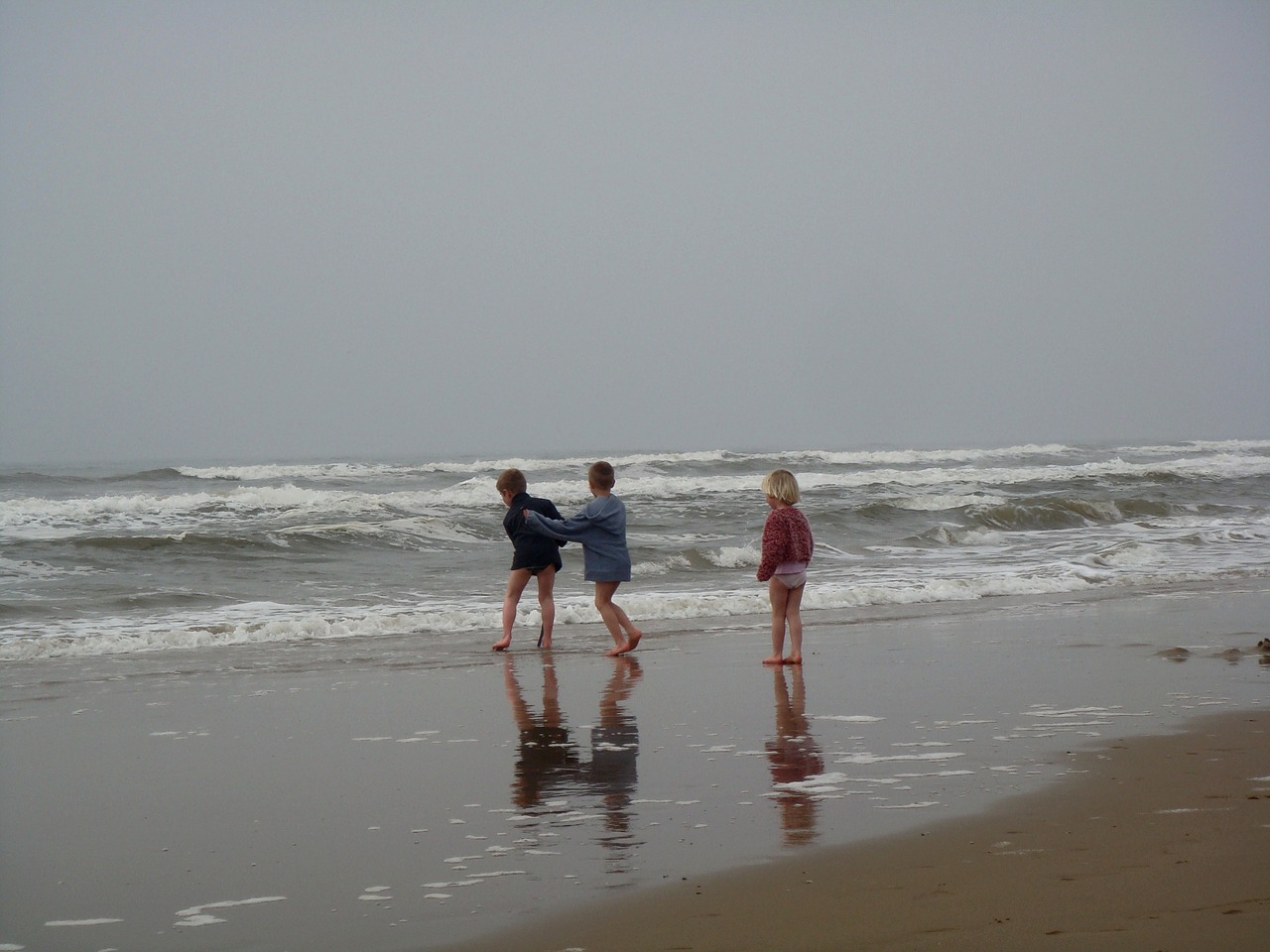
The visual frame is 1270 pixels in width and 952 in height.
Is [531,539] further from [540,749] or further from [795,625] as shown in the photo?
[540,749]

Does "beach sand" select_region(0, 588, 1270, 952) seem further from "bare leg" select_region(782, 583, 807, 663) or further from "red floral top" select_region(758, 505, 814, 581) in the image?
"red floral top" select_region(758, 505, 814, 581)

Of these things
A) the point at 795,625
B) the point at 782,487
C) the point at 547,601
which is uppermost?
the point at 782,487

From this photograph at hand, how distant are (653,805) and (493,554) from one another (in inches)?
499

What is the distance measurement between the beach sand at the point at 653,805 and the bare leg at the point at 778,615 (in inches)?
18.2

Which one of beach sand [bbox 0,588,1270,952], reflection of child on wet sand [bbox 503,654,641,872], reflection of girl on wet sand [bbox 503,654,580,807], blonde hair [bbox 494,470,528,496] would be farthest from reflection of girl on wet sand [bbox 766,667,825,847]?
blonde hair [bbox 494,470,528,496]

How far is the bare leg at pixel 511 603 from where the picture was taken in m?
9.54

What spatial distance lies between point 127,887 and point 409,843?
923 mm

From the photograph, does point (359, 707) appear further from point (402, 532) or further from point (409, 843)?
point (402, 532)

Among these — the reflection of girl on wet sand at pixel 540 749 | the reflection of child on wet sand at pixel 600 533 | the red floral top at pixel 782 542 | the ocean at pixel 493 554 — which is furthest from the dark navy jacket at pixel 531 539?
the reflection of girl on wet sand at pixel 540 749

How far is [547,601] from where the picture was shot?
9898 millimetres

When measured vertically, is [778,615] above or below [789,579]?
below

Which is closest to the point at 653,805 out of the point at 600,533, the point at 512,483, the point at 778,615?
the point at 778,615

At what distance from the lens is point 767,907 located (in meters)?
3.32

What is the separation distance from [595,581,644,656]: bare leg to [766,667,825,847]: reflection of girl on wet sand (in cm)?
205
